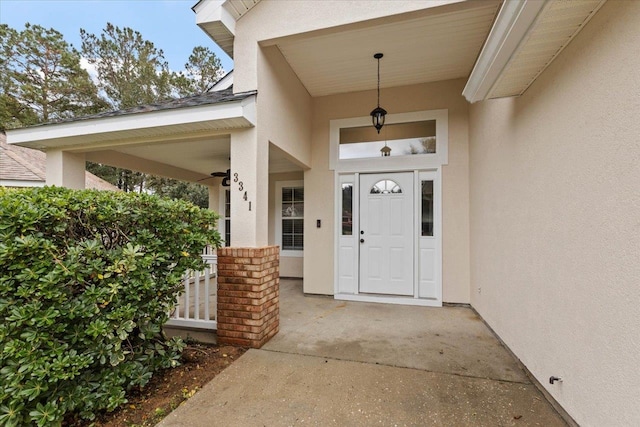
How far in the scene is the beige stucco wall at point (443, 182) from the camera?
4883mm

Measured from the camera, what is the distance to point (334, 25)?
135 inches

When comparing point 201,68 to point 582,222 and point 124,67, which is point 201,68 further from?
point 582,222

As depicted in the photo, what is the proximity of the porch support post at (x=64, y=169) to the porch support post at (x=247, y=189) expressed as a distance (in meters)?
2.81

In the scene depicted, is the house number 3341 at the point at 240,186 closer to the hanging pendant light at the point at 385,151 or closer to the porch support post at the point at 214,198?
the hanging pendant light at the point at 385,151

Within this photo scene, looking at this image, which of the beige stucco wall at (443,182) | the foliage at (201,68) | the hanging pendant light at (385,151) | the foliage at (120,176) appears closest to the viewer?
the beige stucco wall at (443,182)

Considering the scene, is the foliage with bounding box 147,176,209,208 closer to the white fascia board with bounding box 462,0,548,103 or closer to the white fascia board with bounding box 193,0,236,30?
the white fascia board with bounding box 193,0,236,30

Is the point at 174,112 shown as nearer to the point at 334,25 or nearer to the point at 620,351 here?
the point at 334,25

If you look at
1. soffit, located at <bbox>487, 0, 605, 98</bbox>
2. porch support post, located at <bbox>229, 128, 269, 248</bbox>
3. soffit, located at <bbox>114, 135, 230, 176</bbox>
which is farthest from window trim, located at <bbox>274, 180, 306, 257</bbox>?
soffit, located at <bbox>487, 0, 605, 98</bbox>

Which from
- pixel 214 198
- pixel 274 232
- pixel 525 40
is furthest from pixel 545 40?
pixel 214 198

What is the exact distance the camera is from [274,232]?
24.4 ft

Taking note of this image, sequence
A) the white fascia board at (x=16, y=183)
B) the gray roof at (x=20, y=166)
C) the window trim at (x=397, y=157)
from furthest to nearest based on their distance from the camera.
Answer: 1. the gray roof at (x=20, y=166)
2. the white fascia board at (x=16, y=183)
3. the window trim at (x=397, y=157)

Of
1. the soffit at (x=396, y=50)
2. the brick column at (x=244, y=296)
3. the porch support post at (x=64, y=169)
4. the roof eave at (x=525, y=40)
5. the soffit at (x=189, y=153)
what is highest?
the soffit at (x=396, y=50)

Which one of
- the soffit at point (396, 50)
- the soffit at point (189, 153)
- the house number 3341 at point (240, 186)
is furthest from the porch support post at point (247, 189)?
the soffit at point (396, 50)

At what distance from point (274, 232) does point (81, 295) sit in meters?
5.36
